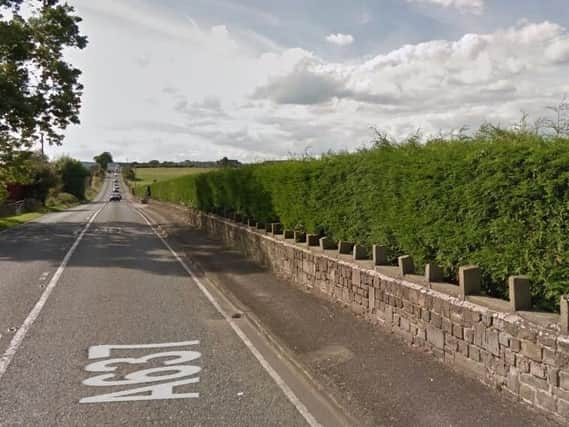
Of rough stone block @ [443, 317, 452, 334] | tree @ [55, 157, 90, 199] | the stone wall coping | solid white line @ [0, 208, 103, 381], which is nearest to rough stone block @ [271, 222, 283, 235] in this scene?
the stone wall coping

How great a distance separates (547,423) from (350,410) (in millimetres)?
1584

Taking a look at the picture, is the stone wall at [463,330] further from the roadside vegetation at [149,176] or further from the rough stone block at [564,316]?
the roadside vegetation at [149,176]

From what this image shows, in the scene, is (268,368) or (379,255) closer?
(268,368)

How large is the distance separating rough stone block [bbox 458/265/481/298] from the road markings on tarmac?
2.86 meters

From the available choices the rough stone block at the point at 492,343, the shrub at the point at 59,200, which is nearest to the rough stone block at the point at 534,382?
the rough stone block at the point at 492,343

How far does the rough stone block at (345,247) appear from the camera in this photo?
27.2 feet

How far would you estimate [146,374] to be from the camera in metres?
5.50

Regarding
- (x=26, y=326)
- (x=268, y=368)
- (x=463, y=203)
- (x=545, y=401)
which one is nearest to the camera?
(x=545, y=401)

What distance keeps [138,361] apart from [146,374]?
432mm

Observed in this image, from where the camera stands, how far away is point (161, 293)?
971 centimetres

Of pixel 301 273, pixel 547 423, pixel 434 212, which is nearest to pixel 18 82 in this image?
pixel 301 273

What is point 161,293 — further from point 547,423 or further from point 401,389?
point 547,423

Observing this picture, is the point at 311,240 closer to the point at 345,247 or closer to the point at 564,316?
the point at 345,247

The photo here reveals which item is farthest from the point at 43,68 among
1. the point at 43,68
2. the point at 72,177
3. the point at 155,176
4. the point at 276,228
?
the point at 155,176
